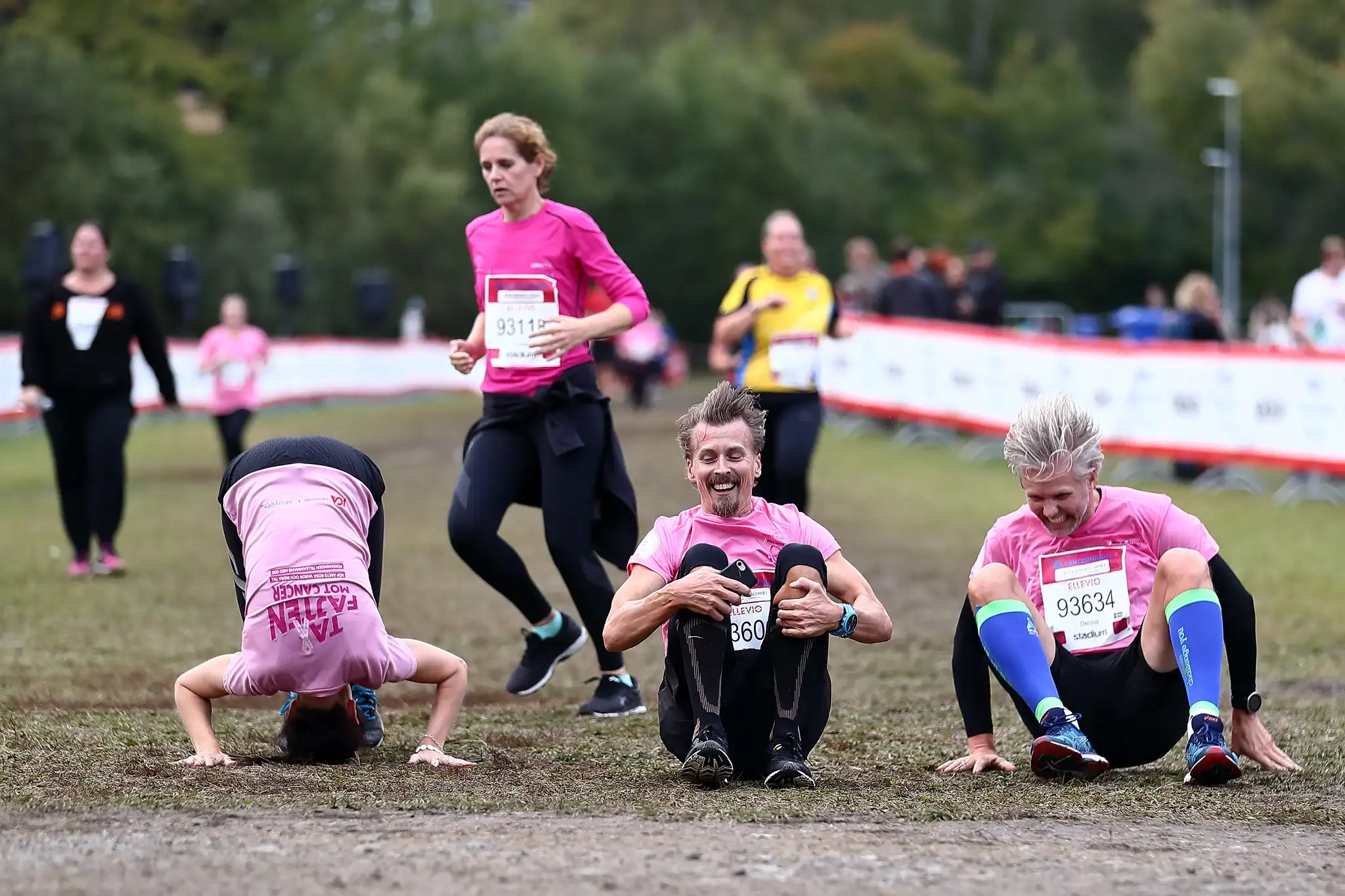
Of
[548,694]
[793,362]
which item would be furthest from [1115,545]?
[793,362]

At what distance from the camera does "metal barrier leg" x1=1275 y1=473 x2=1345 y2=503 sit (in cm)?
1747

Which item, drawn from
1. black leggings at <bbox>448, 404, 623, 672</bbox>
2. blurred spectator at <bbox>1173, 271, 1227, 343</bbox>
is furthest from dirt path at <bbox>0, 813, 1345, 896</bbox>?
blurred spectator at <bbox>1173, 271, 1227, 343</bbox>

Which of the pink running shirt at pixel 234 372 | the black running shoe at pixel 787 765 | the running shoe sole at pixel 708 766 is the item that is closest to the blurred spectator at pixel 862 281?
the pink running shirt at pixel 234 372

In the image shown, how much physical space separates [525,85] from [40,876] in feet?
229

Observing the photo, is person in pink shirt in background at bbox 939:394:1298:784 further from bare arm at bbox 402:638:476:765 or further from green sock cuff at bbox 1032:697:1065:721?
bare arm at bbox 402:638:476:765

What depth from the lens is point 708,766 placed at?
5844mm

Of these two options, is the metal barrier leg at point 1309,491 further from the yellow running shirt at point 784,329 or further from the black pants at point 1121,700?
the black pants at point 1121,700

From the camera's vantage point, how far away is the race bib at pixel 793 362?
39.1ft

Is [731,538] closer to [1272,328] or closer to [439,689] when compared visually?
[439,689]

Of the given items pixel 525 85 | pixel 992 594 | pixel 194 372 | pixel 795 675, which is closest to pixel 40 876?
pixel 795 675

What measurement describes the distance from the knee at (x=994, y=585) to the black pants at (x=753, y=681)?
49cm

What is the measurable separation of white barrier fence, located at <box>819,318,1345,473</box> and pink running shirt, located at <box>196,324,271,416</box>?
23.7 ft

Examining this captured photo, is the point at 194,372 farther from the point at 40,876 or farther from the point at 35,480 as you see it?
the point at 40,876

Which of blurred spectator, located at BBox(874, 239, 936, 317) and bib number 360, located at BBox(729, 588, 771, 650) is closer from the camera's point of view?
bib number 360, located at BBox(729, 588, 771, 650)
